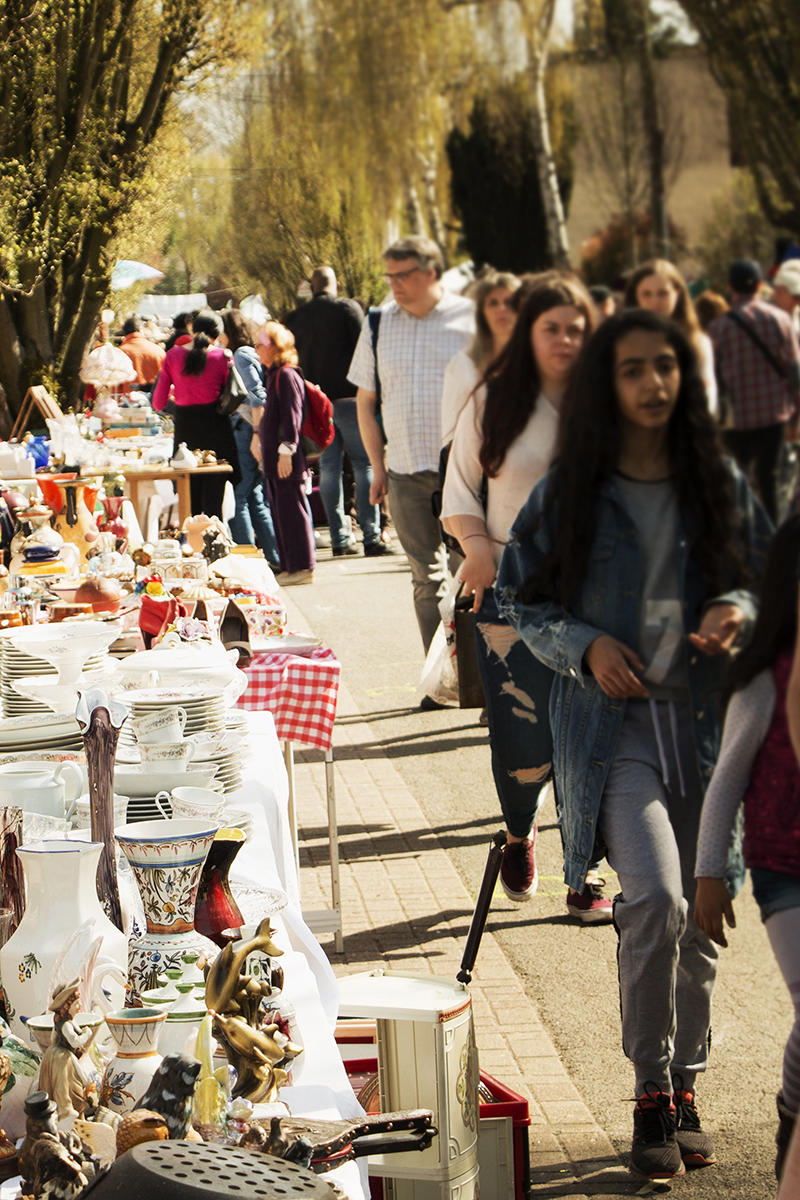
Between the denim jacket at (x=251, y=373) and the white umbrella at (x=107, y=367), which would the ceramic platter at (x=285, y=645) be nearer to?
the denim jacket at (x=251, y=373)

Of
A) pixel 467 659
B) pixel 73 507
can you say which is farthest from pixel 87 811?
pixel 73 507

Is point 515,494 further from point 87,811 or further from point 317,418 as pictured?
point 317,418

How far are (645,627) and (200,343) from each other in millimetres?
8607

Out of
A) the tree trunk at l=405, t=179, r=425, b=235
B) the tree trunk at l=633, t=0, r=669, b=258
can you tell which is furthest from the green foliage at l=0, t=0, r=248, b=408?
the tree trunk at l=633, t=0, r=669, b=258

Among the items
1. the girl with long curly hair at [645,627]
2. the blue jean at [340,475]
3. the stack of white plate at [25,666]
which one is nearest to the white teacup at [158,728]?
the stack of white plate at [25,666]

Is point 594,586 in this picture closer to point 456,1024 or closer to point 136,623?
point 456,1024

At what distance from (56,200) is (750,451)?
5.89 m

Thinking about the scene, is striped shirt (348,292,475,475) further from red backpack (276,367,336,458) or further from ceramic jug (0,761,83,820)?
ceramic jug (0,761,83,820)

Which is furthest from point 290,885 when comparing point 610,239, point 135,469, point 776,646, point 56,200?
point 610,239

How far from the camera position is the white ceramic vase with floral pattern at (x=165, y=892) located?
1843 mm

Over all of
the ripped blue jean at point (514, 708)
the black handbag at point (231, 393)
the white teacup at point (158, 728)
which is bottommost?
the ripped blue jean at point (514, 708)

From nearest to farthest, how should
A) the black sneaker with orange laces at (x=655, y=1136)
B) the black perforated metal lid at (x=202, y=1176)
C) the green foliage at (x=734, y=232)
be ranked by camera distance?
the black perforated metal lid at (x=202, y=1176)
the black sneaker with orange laces at (x=655, y=1136)
the green foliage at (x=734, y=232)

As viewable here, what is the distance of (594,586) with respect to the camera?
328 centimetres

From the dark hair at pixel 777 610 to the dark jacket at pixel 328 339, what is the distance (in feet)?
33.7
